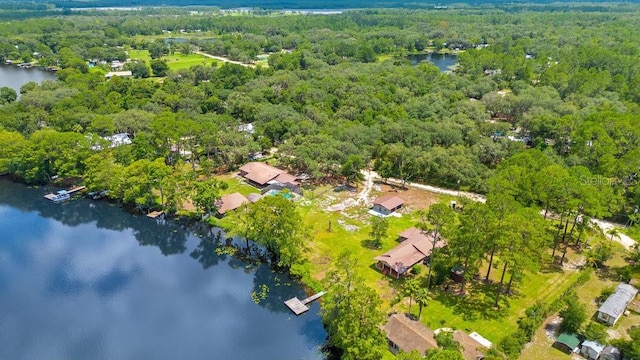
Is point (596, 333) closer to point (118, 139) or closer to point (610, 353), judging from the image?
point (610, 353)

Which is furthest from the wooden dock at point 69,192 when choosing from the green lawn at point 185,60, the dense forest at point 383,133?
the green lawn at point 185,60

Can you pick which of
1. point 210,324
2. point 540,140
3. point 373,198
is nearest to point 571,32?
point 540,140

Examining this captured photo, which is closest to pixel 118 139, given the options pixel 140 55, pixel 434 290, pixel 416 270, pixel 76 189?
pixel 76 189

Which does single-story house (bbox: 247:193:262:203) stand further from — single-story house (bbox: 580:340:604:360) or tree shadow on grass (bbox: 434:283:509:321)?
single-story house (bbox: 580:340:604:360)

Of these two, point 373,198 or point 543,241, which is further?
point 373,198

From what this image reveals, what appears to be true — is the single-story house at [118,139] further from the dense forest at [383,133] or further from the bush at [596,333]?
the bush at [596,333]

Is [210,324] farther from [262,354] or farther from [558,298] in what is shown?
[558,298]

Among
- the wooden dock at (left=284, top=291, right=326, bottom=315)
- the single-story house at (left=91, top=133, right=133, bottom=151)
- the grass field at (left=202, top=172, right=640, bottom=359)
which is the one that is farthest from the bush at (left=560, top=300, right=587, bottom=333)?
the single-story house at (left=91, top=133, right=133, bottom=151)
